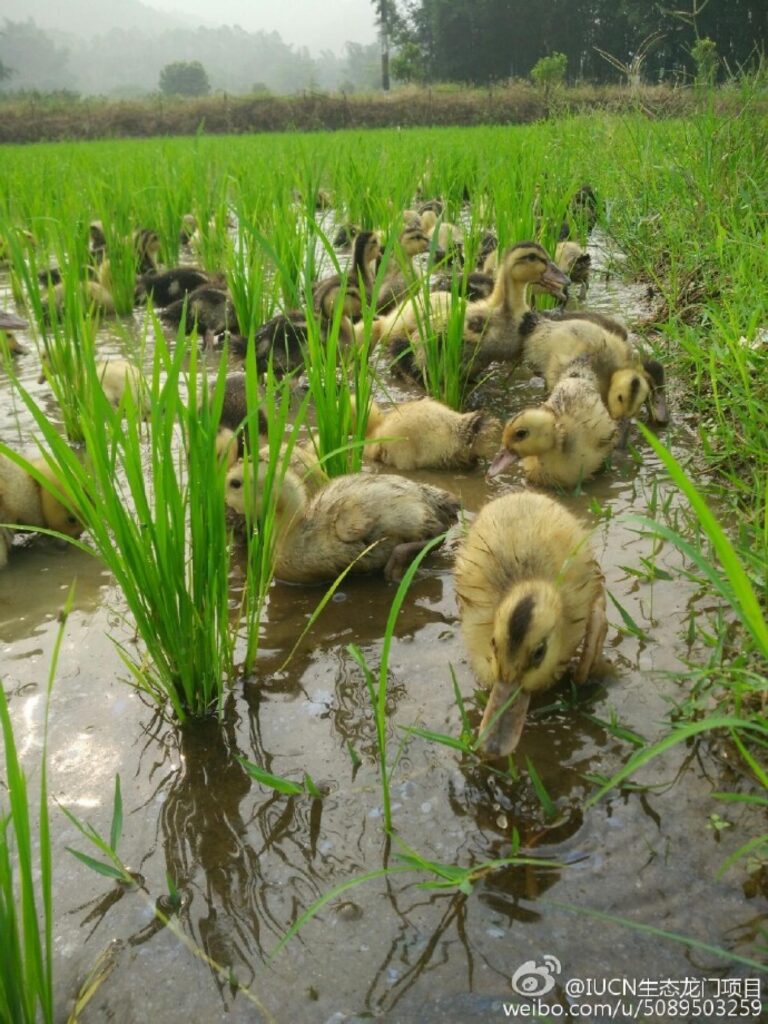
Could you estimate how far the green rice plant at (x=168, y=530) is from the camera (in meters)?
2.03

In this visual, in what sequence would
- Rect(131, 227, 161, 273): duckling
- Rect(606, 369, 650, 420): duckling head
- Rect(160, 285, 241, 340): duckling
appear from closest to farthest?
Rect(606, 369, 650, 420): duckling head
Rect(160, 285, 241, 340): duckling
Rect(131, 227, 161, 273): duckling

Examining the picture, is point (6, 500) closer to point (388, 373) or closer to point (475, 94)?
point (388, 373)

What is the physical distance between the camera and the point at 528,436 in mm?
3445

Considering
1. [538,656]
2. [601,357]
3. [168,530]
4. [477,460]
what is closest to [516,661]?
[538,656]

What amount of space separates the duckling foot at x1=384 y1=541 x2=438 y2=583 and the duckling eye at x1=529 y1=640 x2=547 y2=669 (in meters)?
1.03

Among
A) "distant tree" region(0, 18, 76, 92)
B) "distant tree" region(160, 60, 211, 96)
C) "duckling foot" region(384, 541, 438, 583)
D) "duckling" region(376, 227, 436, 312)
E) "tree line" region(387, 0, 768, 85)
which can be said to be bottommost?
"duckling foot" region(384, 541, 438, 583)

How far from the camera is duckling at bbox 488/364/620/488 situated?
3.45 m

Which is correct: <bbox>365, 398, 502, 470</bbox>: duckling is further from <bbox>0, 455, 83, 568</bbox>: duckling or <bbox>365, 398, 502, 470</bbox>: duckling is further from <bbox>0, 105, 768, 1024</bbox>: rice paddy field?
<bbox>0, 455, 83, 568</bbox>: duckling

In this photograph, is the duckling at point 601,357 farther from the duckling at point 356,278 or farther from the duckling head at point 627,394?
the duckling at point 356,278

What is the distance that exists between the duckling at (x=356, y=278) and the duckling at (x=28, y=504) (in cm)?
257

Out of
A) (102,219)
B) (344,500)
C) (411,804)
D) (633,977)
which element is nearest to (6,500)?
(344,500)

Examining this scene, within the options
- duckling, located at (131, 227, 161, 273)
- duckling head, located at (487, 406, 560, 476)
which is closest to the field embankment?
duckling, located at (131, 227, 161, 273)

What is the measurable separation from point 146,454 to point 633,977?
315 cm

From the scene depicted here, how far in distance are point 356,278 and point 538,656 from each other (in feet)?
14.4
